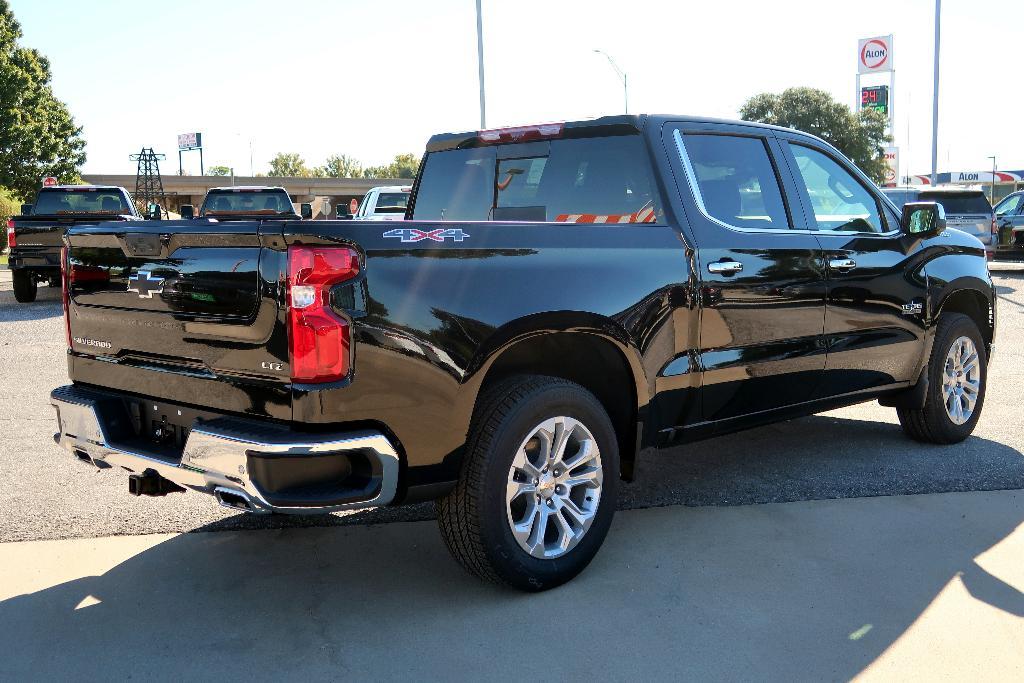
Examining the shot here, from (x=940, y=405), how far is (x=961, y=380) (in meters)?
0.32

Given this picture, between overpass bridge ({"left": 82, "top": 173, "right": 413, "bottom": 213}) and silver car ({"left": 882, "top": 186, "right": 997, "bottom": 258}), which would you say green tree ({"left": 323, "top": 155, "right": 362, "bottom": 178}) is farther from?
silver car ({"left": 882, "top": 186, "right": 997, "bottom": 258})

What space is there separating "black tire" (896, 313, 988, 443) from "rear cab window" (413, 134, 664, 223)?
2.49 metres

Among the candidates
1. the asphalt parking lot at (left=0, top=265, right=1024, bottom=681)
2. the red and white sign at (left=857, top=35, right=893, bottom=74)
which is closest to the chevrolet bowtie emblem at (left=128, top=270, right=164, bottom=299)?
the asphalt parking lot at (left=0, top=265, right=1024, bottom=681)

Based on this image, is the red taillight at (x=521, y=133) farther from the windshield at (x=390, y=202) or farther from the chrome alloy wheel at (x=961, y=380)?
the windshield at (x=390, y=202)

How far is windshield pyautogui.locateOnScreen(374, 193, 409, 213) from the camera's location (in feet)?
60.4

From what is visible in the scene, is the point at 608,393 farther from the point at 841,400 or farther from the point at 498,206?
the point at 841,400

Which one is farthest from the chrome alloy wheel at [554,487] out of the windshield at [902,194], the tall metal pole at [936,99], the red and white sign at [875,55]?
the red and white sign at [875,55]

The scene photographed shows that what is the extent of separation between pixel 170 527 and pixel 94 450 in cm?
100

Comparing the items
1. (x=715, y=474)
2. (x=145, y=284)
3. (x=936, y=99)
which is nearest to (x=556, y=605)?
(x=145, y=284)

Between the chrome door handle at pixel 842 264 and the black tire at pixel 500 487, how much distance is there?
1.86 meters

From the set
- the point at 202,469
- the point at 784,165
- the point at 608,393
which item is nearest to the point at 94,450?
the point at 202,469

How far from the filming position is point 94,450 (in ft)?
12.8

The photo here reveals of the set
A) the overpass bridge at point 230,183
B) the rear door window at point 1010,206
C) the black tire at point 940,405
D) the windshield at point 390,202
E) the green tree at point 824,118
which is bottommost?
the black tire at point 940,405

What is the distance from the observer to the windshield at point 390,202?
A: 18408 mm
